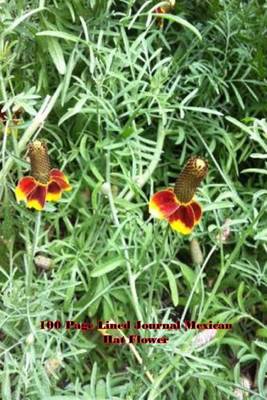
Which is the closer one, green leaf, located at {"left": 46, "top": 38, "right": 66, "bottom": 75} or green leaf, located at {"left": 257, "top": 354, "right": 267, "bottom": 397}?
green leaf, located at {"left": 257, "top": 354, "right": 267, "bottom": 397}

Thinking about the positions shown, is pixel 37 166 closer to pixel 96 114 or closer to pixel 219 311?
pixel 96 114

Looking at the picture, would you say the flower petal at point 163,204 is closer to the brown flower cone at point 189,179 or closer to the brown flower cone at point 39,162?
the brown flower cone at point 189,179

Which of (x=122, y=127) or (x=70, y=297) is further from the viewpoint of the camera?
(x=122, y=127)

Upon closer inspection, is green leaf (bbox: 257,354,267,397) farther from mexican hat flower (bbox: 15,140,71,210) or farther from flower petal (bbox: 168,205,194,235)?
mexican hat flower (bbox: 15,140,71,210)

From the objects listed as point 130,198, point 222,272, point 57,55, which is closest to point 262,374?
point 222,272

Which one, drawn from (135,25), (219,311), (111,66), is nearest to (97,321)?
(219,311)

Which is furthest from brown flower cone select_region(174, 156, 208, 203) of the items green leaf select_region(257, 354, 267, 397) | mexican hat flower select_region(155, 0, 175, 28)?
mexican hat flower select_region(155, 0, 175, 28)
